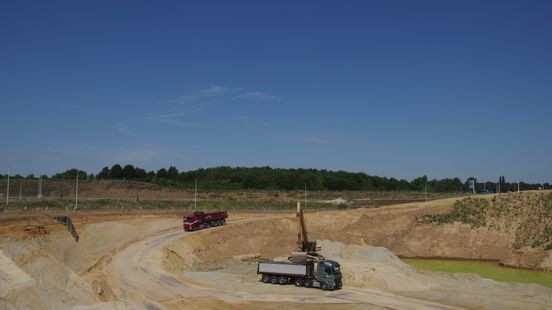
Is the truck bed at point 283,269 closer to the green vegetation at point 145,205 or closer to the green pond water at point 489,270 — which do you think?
the green pond water at point 489,270

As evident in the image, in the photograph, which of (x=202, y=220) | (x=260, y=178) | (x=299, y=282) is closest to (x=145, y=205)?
(x=202, y=220)

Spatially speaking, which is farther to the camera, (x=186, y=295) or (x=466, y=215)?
(x=466, y=215)

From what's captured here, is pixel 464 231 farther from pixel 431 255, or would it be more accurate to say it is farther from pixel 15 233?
pixel 15 233

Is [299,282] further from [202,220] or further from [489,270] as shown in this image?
[489,270]

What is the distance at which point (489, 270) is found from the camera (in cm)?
6300

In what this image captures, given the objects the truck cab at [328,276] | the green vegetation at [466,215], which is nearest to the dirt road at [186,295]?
the truck cab at [328,276]

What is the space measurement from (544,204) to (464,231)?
12.9 meters

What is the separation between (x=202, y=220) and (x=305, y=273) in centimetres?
3198

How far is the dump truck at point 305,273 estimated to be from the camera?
4075 cm

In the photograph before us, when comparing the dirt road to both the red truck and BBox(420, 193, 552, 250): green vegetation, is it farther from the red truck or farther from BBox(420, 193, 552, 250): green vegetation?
BBox(420, 193, 552, 250): green vegetation

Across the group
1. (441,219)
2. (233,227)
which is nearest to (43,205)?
(233,227)

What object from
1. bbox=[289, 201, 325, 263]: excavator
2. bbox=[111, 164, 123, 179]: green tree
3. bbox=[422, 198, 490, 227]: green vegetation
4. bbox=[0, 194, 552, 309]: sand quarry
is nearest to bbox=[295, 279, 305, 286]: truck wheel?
bbox=[0, 194, 552, 309]: sand quarry

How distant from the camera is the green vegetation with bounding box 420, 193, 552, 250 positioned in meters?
71.2

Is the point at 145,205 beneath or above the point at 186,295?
above
